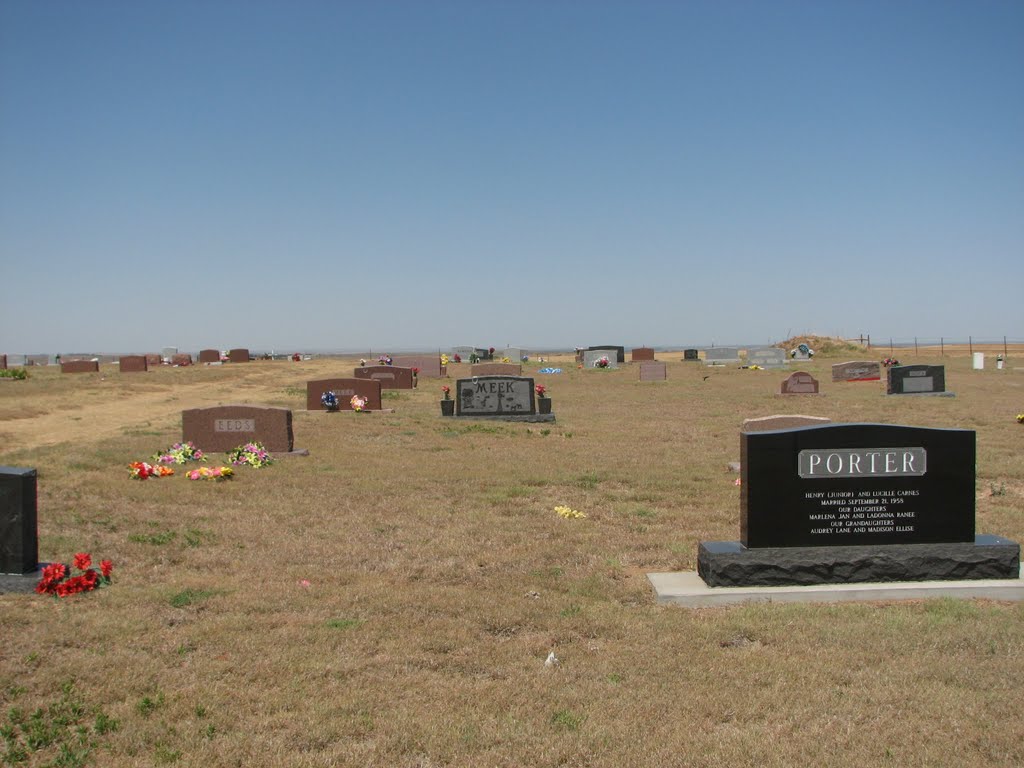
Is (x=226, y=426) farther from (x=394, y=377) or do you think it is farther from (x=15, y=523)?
(x=394, y=377)

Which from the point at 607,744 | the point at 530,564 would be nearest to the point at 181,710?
the point at 607,744

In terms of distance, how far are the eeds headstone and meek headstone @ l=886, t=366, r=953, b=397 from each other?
2764cm

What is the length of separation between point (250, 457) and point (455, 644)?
8578mm

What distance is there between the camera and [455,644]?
5.46m

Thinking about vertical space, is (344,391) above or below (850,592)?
above

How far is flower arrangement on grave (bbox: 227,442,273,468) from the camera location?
13.1m

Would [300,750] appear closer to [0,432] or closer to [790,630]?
[790,630]

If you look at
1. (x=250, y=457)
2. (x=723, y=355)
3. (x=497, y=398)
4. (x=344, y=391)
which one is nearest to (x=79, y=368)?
(x=344, y=391)

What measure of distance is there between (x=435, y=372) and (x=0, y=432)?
22.9 metres

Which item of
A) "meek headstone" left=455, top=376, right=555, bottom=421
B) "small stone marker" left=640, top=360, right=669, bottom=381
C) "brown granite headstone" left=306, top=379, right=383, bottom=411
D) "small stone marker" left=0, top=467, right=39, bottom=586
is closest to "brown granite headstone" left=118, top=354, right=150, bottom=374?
"small stone marker" left=640, top=360, right=669, bottom=381

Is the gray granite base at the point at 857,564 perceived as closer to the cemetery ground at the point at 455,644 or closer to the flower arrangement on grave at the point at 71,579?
the cemetery ground at the point at 455,644

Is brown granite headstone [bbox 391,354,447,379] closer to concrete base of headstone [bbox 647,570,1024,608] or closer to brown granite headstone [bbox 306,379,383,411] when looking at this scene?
brown granite headstone [bbox 306,379,383,411]

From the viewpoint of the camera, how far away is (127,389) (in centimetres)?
3569

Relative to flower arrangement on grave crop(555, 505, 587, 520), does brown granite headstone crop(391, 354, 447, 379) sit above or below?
above
